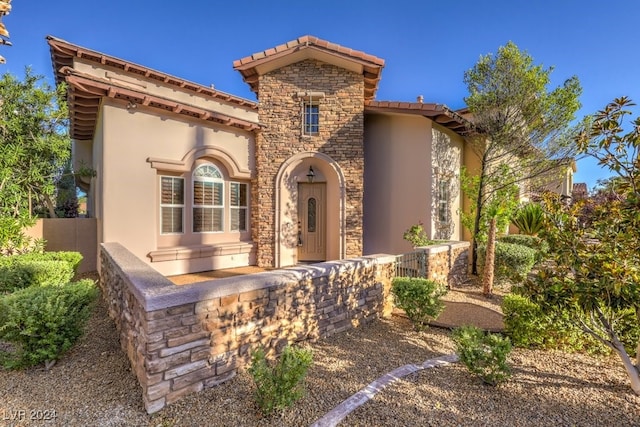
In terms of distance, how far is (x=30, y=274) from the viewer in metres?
6.58

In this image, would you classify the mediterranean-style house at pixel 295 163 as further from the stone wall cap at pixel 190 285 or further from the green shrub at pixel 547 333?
the green shrub at pixel 547 333

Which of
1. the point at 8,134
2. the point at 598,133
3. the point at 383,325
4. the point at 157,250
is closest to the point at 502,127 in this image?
the point at 598,133

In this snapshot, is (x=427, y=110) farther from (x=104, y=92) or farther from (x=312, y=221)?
(x=104, y=92)

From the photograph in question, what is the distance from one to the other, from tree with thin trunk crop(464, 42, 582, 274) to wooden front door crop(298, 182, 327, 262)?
533 centimetres

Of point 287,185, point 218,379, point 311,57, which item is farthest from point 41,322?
point 311,57

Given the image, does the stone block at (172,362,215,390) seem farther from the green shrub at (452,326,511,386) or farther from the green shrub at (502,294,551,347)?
the green shrub at (502,294,551,347)

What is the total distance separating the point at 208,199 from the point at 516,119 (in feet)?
34.5

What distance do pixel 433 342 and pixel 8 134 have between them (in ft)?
40.9

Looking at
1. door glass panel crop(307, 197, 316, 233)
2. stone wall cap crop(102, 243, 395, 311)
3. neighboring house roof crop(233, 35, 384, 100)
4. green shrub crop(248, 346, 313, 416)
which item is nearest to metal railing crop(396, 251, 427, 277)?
stone wall cap crop(102, 243, 395, 311)

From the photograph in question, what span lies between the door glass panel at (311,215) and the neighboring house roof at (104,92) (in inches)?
129

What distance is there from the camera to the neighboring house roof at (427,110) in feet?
32.3

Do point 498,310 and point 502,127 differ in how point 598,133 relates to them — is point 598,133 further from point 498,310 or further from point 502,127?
point 502,127

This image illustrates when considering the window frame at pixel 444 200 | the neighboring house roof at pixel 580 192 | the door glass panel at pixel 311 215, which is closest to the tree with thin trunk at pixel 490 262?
the neighboring house roof at pixel 580 192

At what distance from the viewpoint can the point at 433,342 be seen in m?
5.45
